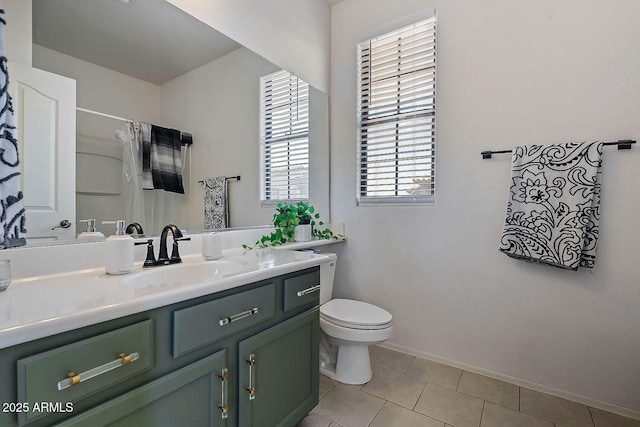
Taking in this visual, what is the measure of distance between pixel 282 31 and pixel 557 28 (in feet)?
5.53

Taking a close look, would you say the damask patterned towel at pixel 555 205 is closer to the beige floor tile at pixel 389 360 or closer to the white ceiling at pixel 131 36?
the beige floor tile at pixel 389 360

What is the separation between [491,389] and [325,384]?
3.27 ft

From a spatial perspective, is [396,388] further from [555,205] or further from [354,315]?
[555,205]

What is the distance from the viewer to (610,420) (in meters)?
1.54

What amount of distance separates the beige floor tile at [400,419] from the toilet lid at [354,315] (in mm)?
424

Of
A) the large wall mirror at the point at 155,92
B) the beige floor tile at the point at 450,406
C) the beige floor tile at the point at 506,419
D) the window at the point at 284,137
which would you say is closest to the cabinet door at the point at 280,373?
the beige floor tile at the point at 450,406

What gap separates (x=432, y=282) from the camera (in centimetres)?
212

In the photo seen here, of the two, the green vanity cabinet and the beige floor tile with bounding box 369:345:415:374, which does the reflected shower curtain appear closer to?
the green vanity cabinet

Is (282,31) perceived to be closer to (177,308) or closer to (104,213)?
(104,213)

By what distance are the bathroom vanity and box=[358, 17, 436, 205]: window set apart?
43.9 inches

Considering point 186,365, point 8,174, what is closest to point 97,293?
point 186,365

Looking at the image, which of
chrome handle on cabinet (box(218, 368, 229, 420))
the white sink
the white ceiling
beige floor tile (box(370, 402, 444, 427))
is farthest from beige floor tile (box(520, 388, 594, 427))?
the white ceiling

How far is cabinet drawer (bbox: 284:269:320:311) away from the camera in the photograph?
→ 50.0 inches

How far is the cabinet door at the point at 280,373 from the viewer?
110cm
